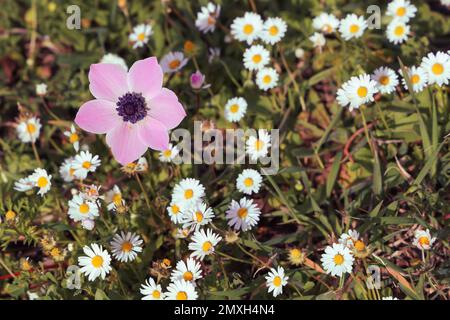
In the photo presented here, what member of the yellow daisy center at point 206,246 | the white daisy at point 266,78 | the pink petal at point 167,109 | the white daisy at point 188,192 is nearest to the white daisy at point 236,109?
the white daisy at point 266,78

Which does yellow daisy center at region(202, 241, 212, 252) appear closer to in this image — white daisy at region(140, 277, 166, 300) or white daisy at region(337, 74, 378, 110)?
white daisy at region(140, 277, 166, 300)

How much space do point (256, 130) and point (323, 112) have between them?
28cm

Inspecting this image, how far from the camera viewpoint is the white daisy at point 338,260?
171 cm

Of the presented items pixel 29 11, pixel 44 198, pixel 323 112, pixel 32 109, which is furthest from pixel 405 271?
pixel 29 11

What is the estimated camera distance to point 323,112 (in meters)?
2.28

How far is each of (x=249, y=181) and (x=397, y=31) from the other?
2.63 ft

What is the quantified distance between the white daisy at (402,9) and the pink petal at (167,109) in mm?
964

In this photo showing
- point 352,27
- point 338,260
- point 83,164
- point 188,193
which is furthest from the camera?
point 352,27

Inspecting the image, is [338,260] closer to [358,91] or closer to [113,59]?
[358,91]

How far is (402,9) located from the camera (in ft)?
7.16

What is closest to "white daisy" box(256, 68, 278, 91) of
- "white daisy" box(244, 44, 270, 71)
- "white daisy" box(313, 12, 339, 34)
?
"white daisy" box(244, 44, 270, 71)

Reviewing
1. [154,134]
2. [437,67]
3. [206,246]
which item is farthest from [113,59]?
[437,67]

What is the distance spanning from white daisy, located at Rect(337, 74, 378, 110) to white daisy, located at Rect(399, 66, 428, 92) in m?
0.13

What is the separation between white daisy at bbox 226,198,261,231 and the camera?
1.88 metres
